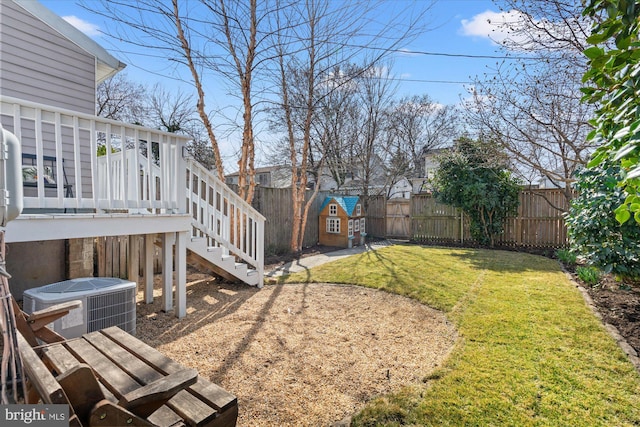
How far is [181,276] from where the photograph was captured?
400 cm

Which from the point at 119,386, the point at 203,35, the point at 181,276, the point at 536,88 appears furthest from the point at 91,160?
the point at 536,88

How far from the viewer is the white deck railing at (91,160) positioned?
9.01 ft

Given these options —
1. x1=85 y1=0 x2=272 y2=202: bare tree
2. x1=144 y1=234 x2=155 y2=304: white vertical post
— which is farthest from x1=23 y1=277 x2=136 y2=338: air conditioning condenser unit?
x1=85 y1=0 x2=272 y2=202: bare tree

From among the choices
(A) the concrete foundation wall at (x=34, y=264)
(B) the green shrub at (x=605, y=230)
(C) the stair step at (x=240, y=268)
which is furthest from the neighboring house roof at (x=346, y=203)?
(A) the concrete foundation wall at (x=34, y=264)

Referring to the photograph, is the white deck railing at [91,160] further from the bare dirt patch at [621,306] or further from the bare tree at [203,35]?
the bare dirt patch at [621,306]

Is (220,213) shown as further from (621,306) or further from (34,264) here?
(621,306)

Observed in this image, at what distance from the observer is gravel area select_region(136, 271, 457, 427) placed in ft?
7.61

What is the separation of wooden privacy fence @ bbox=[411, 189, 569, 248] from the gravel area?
6.67 m

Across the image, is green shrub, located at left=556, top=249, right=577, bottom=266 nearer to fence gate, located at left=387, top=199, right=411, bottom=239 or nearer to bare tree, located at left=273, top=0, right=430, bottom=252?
fence gate, located at left=387, top=199, right=411, bottom=239

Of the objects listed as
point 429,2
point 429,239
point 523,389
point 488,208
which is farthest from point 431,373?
point 429,239

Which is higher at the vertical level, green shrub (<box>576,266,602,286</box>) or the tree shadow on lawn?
green shrub (<box>576,266,602,286</box>)

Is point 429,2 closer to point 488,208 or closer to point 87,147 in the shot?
point 488,208

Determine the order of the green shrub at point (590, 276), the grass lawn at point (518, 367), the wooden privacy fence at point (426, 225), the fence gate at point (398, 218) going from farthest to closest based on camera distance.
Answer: the fence gate at point (398, 218), the wooden privacy fence at point (426, 225), the green shrub at point (590, 276), the grass lawn at point (518, 367)

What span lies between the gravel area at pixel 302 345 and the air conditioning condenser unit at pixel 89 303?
39 centimetres
